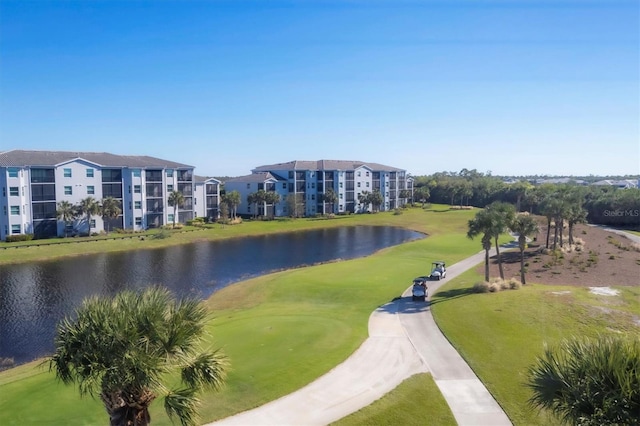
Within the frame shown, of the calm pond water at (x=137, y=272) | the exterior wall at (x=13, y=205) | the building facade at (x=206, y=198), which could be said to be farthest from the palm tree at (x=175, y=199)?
the exterior wall at (x=13, y=205)

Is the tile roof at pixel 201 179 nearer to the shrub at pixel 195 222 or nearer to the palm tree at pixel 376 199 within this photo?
the shrub at pixel 195 222

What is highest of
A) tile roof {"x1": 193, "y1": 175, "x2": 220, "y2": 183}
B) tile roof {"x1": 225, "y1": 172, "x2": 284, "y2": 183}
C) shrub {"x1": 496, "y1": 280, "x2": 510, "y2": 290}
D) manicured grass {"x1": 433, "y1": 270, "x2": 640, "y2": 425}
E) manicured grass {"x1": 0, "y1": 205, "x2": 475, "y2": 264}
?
tile roof {"x1": 225, "y1": 172, "x2": 284, "y2": 183}

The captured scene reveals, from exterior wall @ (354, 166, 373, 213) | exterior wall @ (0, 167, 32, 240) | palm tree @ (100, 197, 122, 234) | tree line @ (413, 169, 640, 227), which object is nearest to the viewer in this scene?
exterior wall @ (0, 167, 32, 240)

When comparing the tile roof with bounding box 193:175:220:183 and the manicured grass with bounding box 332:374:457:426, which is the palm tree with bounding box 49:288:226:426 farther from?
the tile roof with bounding box 193:175:220:183

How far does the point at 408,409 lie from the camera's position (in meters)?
17.8

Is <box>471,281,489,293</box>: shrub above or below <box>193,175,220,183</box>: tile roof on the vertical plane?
below

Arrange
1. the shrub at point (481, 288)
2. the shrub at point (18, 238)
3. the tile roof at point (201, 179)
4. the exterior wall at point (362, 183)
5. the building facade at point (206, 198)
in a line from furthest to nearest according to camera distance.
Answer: the exterior wall at point (362, 183) < the tile roof at point (201, 179) < the building facade at point (206, 198) < the shrub at point (18, 238) < the shrub at point (481, 288)

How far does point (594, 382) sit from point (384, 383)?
36.8 ft

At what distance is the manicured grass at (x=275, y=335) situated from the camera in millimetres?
18203

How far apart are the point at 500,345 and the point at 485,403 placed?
662 cm

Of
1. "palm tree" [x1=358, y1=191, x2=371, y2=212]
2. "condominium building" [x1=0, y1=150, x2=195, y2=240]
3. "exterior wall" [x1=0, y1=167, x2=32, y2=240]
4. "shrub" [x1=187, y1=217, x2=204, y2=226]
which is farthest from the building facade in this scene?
"palm tree" [x1=358, y1=191, x2=371, y2=212]

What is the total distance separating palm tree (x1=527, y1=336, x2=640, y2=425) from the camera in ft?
31.5

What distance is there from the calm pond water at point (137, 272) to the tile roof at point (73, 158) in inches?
876

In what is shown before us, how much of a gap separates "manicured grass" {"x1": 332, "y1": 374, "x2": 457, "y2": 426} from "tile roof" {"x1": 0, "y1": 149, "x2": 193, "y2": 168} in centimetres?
7020
